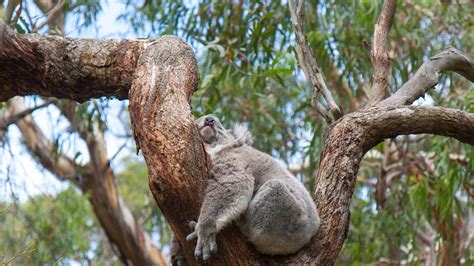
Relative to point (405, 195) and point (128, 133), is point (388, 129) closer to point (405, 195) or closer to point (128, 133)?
point (405, 195)

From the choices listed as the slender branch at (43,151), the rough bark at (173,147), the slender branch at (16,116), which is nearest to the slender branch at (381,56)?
the rough bark at (173,147)

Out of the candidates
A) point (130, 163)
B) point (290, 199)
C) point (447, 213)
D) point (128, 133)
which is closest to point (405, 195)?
point (447, 213)

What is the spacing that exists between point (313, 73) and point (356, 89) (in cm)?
303

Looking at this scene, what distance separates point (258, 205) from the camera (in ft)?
9.68

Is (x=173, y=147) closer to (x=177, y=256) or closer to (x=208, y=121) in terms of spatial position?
(x=177, y=256)

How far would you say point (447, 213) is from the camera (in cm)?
538

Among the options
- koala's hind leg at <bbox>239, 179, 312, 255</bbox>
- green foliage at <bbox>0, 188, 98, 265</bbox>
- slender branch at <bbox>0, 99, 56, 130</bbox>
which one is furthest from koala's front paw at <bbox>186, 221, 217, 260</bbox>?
slender branch at <bbox>0, 99, 56, 130</bbox>

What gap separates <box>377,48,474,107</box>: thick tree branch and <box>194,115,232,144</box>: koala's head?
904mm

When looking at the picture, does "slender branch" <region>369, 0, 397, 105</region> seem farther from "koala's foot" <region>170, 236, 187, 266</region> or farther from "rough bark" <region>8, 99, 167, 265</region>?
"rough bark" <region>8, 99, 167, 265</region>

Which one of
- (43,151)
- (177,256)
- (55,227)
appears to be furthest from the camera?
(43,151)

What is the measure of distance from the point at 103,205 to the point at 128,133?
87 centimetres

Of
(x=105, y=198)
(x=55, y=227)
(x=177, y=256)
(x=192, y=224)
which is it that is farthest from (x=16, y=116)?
(x=192, y=224)

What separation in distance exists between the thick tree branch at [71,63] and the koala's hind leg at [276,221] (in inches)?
31.3

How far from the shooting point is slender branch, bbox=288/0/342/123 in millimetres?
3369
